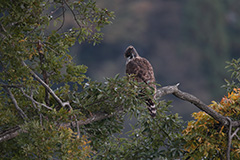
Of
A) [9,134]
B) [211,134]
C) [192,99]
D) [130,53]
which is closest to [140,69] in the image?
[130,53]

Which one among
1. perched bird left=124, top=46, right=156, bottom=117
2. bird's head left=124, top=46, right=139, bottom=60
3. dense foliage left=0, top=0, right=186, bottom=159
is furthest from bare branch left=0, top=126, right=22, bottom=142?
bird's head left=124, top=46, right=139, bottom=60

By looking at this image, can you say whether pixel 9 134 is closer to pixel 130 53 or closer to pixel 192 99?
pixel 192 99

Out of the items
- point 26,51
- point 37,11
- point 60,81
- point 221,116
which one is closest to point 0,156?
point 60,81

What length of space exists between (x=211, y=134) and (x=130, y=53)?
198 centimetres

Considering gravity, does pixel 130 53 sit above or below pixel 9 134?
above

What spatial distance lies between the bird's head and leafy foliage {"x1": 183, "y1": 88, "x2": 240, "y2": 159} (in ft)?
5.08

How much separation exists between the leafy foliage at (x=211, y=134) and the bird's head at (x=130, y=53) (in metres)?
1.55

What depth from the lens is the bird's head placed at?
563 centimetres

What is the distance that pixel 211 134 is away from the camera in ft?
14.5

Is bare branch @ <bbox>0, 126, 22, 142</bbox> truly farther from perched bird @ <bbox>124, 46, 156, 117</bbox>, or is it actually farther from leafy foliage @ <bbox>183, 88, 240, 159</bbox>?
leafy foliage @ <bbox>183, 88, 240, 159</bbox>

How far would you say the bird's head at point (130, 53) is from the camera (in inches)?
222

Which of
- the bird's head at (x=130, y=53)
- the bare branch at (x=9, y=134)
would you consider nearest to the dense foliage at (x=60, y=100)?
the bare branch at (x=9, y=134)

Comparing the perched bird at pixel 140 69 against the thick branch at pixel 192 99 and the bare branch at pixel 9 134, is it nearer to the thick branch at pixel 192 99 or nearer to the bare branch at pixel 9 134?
the thick branch at pixel 192 99

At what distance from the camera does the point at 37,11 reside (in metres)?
3.62
